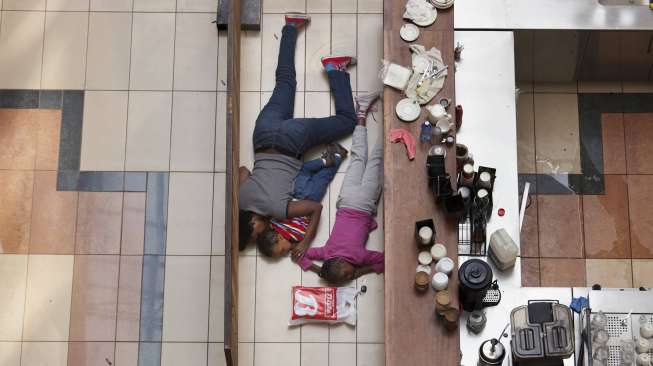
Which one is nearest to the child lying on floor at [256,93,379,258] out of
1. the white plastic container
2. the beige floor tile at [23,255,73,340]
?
the white plastic container

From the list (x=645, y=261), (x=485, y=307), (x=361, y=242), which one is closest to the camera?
(x=485, y=307)

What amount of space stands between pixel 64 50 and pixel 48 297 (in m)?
1.39

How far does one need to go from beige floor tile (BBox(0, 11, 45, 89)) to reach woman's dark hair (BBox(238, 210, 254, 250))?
4.65 ft

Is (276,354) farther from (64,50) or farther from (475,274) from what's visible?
(64,50)

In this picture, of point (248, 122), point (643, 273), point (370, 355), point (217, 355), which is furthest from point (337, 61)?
point (643, 273)

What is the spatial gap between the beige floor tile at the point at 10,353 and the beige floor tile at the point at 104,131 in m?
1.00

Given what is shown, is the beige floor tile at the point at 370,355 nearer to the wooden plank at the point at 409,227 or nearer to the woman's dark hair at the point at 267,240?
the wooden plank at the point at 409,227

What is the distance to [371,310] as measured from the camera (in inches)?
162

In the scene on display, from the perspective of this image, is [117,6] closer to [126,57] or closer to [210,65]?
[126,57]

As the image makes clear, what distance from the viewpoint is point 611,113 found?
179 inches

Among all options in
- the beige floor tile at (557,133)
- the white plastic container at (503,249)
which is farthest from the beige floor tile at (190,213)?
the beige floor tile at (557,133)

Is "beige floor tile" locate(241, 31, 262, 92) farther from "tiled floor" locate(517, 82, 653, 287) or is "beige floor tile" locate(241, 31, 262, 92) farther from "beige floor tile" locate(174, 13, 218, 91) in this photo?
"tiled floor" locate(517, 82, 653, 287)

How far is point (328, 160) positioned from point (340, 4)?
942 mm

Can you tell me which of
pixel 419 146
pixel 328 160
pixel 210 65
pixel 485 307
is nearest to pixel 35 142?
pixel 210 65
